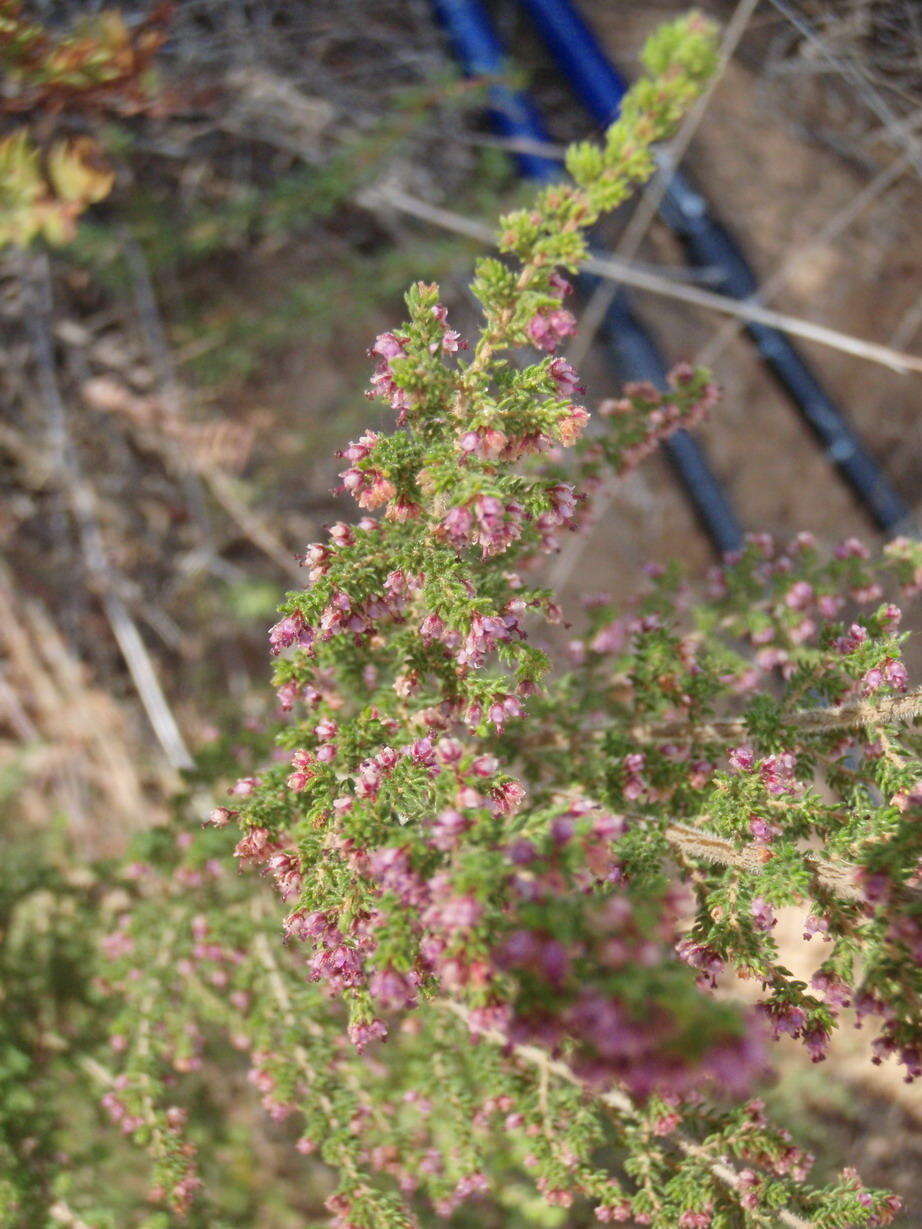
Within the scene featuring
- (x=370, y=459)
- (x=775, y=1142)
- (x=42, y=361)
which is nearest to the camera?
(x=370, y=459)

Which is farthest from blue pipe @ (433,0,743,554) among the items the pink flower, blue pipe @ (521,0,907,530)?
the pink flower

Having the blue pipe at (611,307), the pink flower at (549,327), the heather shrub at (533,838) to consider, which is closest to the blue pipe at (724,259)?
the blue pipe at (611,307)

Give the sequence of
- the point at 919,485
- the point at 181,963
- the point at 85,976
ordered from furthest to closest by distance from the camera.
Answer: the point at 919,485, the point at 85,976, the point at 181,963

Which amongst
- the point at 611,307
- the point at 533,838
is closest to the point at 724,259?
the point at 611,307

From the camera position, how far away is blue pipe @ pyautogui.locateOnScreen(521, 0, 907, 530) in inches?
189

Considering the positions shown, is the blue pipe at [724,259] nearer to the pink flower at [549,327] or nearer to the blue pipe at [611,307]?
the blue pipe at [611,307]

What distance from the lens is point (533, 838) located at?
1.52 metres

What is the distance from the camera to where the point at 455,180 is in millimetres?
5023

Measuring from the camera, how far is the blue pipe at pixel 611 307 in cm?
473

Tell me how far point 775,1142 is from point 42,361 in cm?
430

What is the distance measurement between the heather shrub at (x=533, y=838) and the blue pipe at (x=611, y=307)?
6.27 feet

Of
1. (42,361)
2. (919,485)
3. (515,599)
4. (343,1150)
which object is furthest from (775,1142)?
(42,361)

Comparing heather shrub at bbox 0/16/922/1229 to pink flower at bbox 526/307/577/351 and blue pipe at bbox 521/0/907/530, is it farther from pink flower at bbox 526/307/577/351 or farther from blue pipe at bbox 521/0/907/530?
blue pipe at bbox 521/0/907/530

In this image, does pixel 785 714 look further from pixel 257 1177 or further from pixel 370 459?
pixel 257 1177
